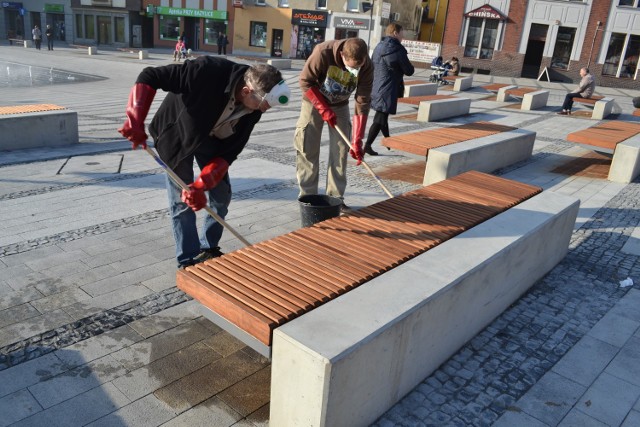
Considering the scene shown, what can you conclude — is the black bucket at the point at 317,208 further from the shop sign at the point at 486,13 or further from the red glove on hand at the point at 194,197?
the shop sign at the point at 486,13

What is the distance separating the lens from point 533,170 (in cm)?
845

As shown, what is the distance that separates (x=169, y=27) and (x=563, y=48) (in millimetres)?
27911

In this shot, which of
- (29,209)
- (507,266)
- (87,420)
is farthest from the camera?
(29,209)

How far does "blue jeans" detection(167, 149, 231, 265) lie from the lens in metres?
3.95

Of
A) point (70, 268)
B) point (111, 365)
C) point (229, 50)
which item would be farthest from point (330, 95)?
point (229, 50)

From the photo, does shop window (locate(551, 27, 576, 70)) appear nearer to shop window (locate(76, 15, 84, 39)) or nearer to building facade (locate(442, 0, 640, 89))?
building facade (locate(442, 0, 640, 89))

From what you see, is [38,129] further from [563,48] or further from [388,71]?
[563,48]

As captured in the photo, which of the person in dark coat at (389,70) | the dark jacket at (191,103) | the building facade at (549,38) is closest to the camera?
the dark jacket at (191,103)

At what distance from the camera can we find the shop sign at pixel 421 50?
93.0ft

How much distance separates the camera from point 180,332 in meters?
3.55

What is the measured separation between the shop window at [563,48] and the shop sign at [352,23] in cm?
1170

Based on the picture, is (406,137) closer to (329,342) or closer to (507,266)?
(507,266)

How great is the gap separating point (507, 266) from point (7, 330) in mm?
3360

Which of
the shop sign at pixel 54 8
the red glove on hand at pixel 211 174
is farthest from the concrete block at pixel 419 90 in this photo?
the shop sign at pixel 54 8
